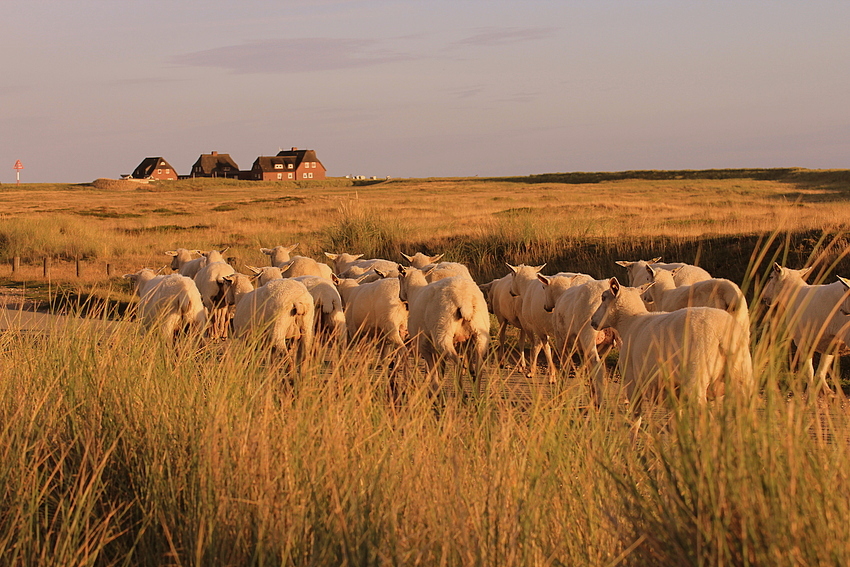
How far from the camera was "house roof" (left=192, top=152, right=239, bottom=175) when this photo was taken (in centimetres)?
14675

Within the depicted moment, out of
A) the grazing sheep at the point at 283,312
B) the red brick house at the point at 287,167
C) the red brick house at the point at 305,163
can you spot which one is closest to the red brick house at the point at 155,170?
the red brick house at the point at 287,167

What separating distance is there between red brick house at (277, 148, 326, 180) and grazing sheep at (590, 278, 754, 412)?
13854 centimetres

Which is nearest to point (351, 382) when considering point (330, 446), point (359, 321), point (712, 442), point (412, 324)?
point (330, 446)

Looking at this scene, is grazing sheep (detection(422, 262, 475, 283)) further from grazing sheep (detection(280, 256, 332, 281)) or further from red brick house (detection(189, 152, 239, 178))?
red brick house (detection(189, 152, 239, 178))

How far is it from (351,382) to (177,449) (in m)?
1.47

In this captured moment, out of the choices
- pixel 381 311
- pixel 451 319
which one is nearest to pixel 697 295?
pixel 451 319

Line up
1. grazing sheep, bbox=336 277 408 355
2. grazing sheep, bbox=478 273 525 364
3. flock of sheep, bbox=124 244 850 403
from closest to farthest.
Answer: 1. flock of sheep, bbox=124 244 850 403
2. grazing sheep, bbox=336 277 408 355
3. grazing sheep, bbox=478 273 525 364

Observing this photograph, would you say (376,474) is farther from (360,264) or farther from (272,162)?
(272,162)

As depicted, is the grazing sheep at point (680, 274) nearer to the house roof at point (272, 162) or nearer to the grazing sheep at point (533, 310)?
the grazing sheep at point (533, 310)

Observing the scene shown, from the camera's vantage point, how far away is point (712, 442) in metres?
3.23

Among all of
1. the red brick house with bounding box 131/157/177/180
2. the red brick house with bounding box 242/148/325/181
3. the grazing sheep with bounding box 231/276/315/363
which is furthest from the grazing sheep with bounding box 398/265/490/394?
the red brick house with bounding box 131/157/177/180

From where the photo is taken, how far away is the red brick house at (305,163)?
5679 inches

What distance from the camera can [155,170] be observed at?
142 metres

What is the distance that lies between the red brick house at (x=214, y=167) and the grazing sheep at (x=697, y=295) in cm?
14173
